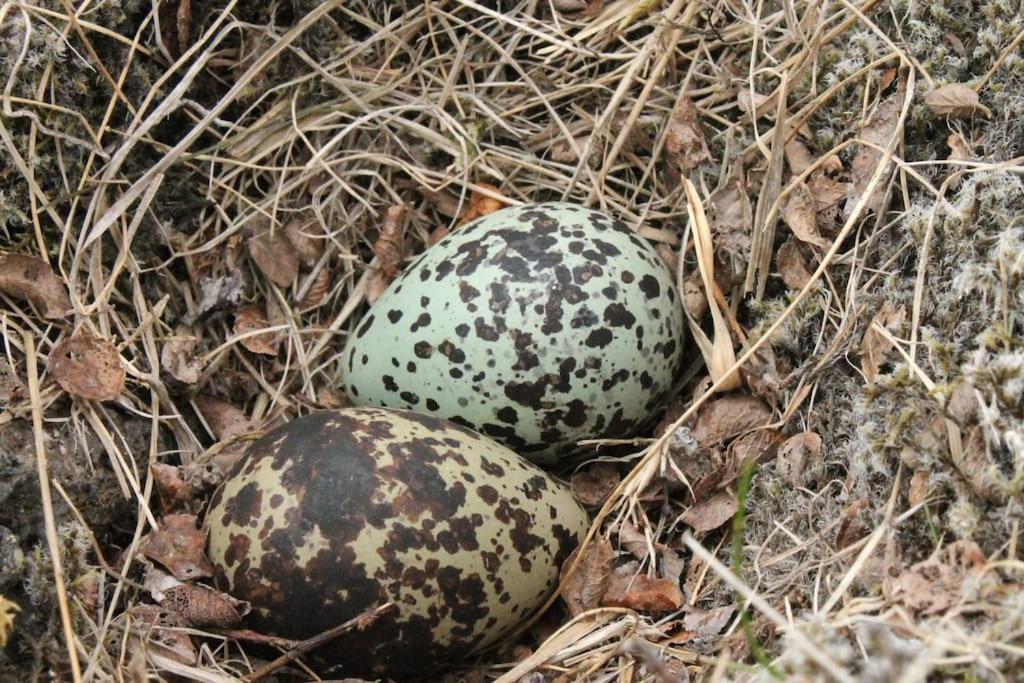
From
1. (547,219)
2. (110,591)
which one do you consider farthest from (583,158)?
(110,591)

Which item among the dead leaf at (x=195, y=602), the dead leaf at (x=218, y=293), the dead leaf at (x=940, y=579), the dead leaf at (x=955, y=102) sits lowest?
the dead leaf at (x=195, y=602)

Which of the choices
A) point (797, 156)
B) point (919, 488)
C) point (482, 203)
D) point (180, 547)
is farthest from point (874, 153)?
point (180, 547)

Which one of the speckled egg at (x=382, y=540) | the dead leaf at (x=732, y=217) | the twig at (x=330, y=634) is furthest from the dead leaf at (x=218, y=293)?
the dead leaf at (x=732, y=217)

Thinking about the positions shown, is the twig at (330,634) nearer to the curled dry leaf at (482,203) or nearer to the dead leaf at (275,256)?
the dead leaf at (275,256)

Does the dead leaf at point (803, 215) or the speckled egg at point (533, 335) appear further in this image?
the dead leaf at point (803, 215)

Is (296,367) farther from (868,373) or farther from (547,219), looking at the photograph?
(868,373)

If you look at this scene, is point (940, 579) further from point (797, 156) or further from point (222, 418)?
point (222, 418)
